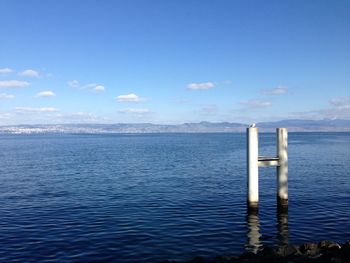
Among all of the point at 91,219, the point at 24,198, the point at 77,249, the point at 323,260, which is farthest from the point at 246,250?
the point at 24,198

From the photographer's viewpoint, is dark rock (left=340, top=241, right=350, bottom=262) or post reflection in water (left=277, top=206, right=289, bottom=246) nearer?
dark rock (left=340, top=241, right=350, bottom=262)

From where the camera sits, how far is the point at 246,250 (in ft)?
67.4

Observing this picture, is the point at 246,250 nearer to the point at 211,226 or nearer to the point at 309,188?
the point at 211,226

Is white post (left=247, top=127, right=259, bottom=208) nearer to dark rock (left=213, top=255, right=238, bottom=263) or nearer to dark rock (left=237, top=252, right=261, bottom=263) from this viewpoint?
dark rock (left=213, top=255, right=238, bottom=263)

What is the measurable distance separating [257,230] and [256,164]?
4994mm

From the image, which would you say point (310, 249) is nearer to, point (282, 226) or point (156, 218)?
point (282, 226)

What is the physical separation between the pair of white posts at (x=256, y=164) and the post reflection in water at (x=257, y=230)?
1.87 feet

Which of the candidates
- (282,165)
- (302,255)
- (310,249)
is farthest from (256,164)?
(302,255)

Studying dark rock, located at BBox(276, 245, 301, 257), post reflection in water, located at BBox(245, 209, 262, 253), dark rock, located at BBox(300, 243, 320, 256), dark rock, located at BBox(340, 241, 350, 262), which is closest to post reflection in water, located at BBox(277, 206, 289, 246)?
post reflection in water, located at BBox(245, 209, 262, 253)

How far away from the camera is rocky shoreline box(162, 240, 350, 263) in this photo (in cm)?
1540

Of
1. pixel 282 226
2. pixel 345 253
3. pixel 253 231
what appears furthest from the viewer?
pixel 282 226

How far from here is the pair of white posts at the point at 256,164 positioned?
27234mm

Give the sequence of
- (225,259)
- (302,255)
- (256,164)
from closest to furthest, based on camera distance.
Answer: (302,255)
(225,259)
(256,164)

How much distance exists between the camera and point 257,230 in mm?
24391
